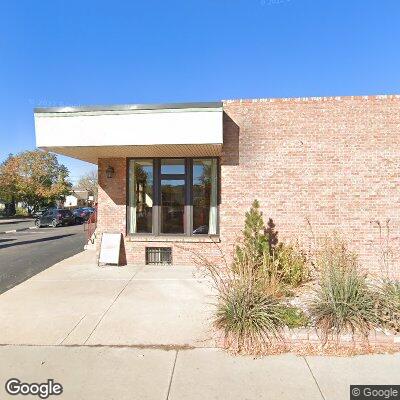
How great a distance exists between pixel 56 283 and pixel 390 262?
8.07 meters

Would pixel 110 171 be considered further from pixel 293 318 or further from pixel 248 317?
pixel 293 318

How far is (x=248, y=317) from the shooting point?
4379 millimetres

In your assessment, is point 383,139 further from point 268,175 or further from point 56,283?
point 56,283

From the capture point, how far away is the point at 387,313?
4465 millimetres

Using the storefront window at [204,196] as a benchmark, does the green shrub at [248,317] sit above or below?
below

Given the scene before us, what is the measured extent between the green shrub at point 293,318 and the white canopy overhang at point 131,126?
4.03 meters

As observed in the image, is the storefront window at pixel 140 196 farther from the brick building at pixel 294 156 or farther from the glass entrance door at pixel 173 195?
the brick building at pixel 294 156

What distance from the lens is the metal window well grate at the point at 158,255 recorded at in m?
9.09

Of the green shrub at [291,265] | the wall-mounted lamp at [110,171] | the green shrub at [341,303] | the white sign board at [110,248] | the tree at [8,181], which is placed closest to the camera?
the green shrub at [341,303]

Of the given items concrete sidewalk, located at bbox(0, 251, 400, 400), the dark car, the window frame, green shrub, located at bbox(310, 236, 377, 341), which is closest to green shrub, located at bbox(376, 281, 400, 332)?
green shrub, located at bbox(310, 236, 377, 341)

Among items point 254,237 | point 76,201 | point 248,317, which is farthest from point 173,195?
point 76,201

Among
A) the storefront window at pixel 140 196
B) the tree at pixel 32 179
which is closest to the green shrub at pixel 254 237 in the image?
the storefront window at pixel 140 196

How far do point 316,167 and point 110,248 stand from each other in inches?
233

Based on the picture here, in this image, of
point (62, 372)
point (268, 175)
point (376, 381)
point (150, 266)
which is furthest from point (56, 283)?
point (376, 381)
